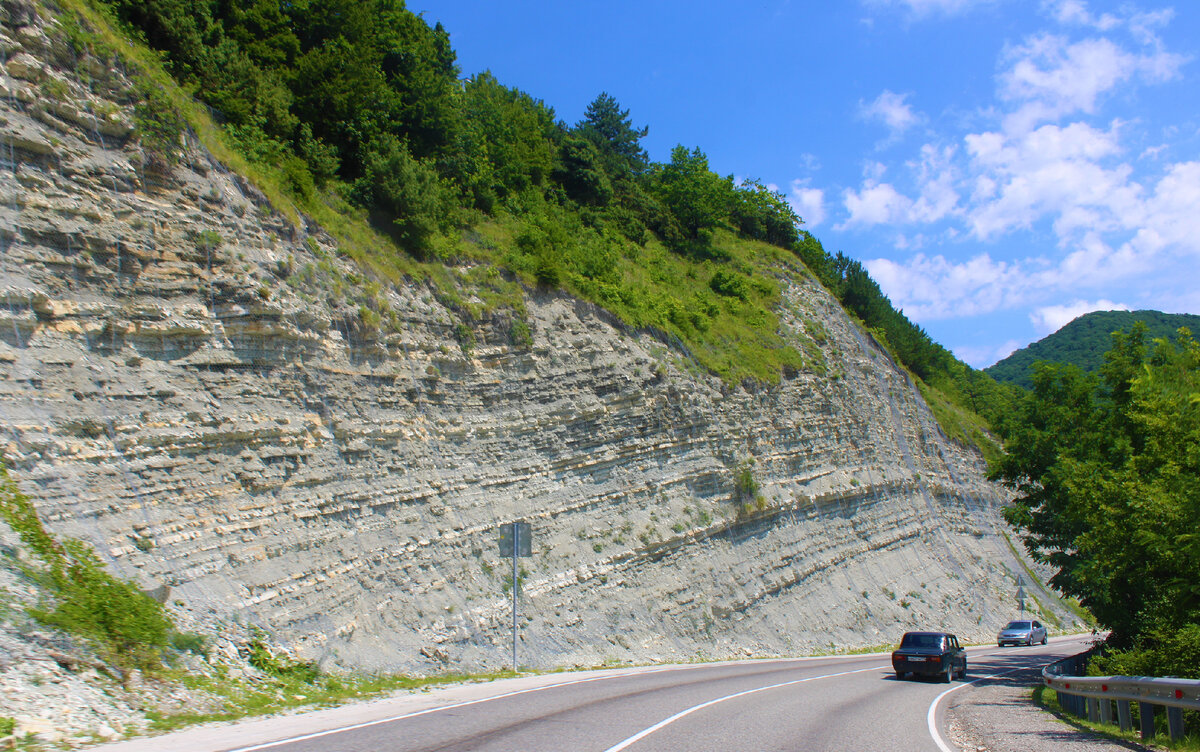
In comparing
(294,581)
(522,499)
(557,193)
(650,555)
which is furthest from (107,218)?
(557,193)

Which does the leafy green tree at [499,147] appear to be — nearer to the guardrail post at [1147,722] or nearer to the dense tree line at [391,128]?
the dense tree line at [391,128]

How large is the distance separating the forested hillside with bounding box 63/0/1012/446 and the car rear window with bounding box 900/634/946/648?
11695 millimetres

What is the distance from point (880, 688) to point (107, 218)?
17463 millimetres

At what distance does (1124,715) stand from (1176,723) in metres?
1.65

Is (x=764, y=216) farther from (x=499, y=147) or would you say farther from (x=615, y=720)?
(x=615, y=720)

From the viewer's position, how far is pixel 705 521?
23.2m

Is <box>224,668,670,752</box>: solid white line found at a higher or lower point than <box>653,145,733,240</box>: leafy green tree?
lower

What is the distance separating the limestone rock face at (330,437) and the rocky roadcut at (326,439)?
0.17ft

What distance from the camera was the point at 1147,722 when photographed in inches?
307

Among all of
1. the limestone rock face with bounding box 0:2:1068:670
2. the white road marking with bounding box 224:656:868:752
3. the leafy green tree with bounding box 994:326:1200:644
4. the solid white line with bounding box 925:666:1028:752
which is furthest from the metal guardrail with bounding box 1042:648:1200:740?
the limestone rock face with bounding box 0:2:1068:670

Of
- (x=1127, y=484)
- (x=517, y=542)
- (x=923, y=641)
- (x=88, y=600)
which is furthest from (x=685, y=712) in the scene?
(x=923, y=641)

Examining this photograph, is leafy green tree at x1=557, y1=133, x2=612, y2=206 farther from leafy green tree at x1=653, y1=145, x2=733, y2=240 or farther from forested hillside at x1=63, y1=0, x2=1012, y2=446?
leafy green tree at x1=653, y1=145, x2=733, y2=240

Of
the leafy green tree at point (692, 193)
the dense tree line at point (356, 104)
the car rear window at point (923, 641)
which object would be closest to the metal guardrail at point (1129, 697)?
the car rear window at point (923, 641)

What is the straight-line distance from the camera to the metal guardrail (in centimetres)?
711
